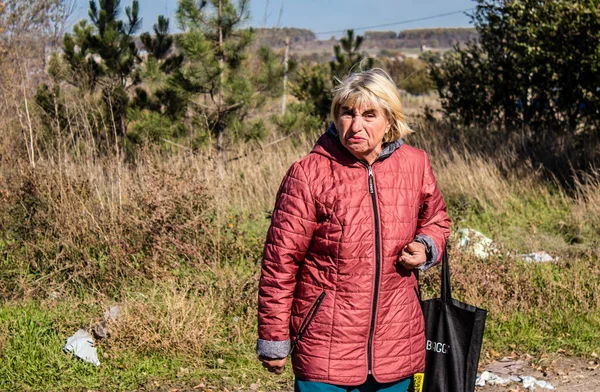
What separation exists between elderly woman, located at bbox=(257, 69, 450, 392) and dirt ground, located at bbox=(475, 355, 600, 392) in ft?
7.84

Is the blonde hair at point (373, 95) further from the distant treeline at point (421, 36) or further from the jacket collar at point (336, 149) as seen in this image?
the distant treeline at point (421, 36)

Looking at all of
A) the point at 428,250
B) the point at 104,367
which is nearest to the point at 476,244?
the point at 104,367

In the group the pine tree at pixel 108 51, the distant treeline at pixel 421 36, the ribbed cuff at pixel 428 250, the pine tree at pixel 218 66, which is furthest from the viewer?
the distant treeline at pixel 421 36

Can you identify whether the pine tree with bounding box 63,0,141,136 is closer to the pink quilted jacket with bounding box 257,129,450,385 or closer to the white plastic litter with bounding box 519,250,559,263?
the white plastic litter with bounding box 519,250,559,263

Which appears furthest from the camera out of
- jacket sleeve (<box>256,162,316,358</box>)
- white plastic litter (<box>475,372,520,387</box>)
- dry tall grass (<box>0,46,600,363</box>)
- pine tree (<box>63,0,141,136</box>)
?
pine tree (<box>63,0,141,136</box>)

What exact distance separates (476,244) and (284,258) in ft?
15.2

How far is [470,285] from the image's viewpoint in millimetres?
5758

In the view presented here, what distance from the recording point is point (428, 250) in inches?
106

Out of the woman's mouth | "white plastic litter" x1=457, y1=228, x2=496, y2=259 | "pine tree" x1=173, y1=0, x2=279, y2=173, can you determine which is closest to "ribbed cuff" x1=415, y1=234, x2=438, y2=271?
the woman's mouth

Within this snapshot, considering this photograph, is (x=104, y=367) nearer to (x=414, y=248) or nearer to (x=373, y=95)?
(x=414, y=248)

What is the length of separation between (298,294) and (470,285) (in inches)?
136

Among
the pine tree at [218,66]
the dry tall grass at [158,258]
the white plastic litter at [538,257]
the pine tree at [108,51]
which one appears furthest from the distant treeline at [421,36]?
the dry tall grass at [158,258]

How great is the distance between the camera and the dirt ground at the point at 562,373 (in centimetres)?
468

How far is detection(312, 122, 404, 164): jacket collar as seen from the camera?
261 cm
